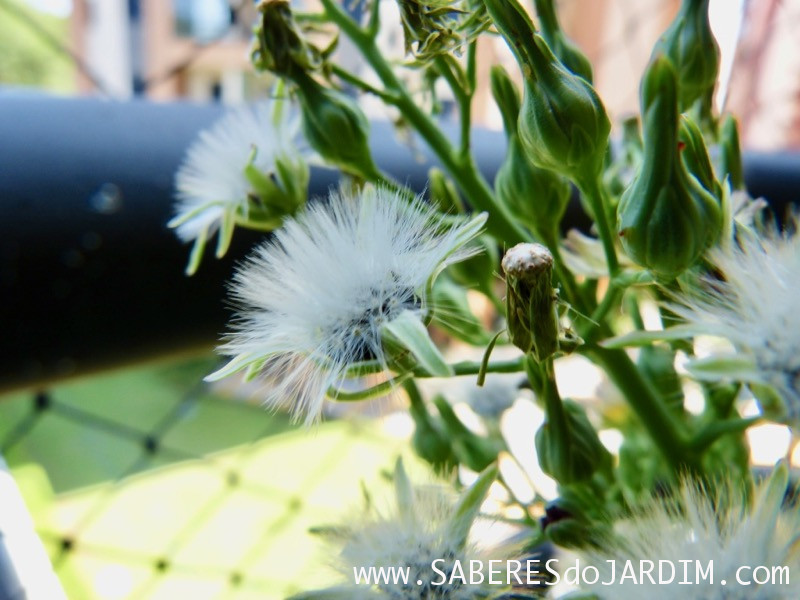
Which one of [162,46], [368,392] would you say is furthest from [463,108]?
[162,46]

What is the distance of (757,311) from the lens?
186 millimetres

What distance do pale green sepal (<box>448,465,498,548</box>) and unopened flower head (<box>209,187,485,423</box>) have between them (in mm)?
51

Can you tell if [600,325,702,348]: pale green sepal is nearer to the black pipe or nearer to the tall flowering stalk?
the tall flowering stalk

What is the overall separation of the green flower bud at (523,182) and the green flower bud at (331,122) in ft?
0.17

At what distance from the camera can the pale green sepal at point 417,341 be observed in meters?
0.17

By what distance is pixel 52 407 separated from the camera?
20.1 inches

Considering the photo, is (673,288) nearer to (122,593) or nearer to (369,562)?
(369,562)

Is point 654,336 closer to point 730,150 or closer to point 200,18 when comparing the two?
point 730,150

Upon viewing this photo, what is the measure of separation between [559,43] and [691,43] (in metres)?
0.05

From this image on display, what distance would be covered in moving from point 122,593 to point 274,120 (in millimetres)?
538

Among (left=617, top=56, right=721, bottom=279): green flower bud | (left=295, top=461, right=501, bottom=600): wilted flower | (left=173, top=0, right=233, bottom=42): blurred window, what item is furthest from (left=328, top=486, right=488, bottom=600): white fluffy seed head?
(left=173, top=0, right=233, bottom=42): blurred window

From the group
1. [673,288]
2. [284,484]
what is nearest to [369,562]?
[673,288]

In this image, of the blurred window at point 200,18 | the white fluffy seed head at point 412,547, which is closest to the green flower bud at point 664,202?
the white fluffy seed head at point 412,547

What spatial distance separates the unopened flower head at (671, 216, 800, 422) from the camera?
17 centimetres
